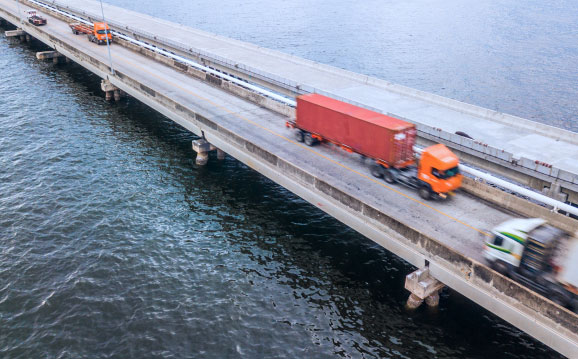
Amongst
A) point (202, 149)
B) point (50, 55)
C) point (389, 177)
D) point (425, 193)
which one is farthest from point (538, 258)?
point (50, 55)

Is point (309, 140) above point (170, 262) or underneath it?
above

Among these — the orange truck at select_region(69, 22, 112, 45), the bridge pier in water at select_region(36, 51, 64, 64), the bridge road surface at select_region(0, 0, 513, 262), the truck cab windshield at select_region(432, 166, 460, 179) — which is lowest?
the bridge road surface at select_region(0, 0, 513, 262)

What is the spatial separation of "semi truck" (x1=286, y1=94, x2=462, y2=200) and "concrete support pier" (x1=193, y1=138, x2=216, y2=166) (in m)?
9.11

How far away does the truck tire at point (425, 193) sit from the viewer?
27.2 m

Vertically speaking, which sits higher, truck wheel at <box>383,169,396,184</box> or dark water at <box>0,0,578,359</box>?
truck wheel at <box>383,169,396,184</box>

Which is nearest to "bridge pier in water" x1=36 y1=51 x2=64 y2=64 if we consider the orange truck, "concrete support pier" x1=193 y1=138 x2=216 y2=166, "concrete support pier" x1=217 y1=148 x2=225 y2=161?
the orange truck

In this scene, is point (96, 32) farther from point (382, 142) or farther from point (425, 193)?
point (425, 193)

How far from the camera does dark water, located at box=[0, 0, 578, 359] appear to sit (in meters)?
22.7

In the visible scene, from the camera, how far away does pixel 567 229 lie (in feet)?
78.9

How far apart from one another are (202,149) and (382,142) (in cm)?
1742

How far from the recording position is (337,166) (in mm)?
31797

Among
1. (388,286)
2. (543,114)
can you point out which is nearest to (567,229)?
(388,286)

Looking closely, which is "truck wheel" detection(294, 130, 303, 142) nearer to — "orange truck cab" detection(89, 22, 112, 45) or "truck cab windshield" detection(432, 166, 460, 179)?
"truck cab windshield" detection(432, 166, 460, 179)

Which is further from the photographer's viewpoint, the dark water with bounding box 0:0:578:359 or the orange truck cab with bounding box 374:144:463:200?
the orange truck cab with bounding box 374:144:463:200
